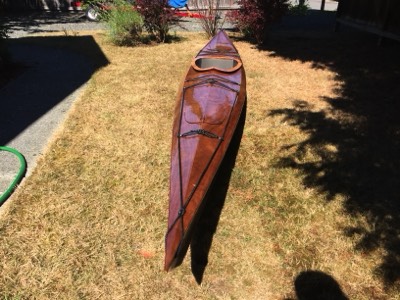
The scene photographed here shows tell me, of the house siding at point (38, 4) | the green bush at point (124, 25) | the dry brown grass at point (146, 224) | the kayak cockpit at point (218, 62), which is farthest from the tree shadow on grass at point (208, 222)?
the house siding at point (38, 4)

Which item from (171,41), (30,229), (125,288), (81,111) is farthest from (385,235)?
(171,41)

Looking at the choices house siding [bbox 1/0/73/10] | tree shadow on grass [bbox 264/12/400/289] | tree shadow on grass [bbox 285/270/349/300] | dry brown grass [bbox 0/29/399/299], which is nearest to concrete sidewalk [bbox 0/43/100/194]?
dry brown grass [bbox 0/29/399/299]

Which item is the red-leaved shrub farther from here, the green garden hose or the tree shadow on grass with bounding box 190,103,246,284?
the green garden hose

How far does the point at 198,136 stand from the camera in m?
4.91

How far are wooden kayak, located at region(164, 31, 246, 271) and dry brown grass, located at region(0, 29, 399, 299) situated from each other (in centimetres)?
90

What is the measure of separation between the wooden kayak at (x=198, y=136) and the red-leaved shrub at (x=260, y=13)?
4962 millimetres

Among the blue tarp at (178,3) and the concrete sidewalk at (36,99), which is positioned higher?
the blue tarp at (178,3)

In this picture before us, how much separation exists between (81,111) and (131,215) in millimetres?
4184

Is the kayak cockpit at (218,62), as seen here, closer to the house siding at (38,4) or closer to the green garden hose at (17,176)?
the green garden hose at (17,176)

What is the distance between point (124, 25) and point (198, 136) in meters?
10.3

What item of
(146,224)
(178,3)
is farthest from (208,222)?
(178,3)

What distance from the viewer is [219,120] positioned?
5.44m

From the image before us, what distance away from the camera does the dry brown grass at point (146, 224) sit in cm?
399

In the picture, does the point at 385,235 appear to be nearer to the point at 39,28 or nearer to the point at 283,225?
the point at 283,225
